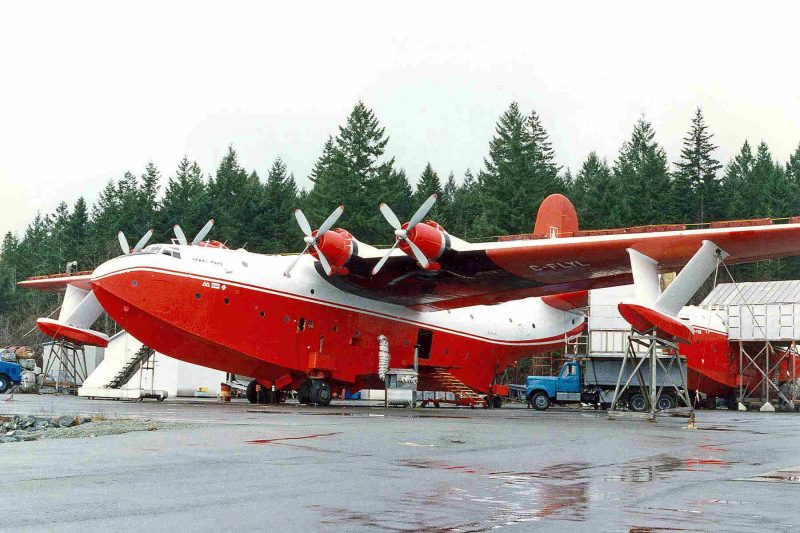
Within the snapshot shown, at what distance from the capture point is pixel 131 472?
10414mm

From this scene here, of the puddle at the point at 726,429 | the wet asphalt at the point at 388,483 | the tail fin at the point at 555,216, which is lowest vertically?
the wet asphalt at the point at 388,483

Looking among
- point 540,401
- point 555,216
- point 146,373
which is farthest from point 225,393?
point 555,216

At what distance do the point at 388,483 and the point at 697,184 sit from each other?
73.4 meters

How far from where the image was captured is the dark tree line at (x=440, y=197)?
243ft

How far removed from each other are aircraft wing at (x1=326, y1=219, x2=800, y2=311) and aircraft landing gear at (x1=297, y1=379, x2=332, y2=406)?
3.66 metres

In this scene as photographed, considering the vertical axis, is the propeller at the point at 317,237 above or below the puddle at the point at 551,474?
above

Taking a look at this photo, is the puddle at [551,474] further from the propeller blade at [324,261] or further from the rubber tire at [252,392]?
the rubber tire at [252,392]

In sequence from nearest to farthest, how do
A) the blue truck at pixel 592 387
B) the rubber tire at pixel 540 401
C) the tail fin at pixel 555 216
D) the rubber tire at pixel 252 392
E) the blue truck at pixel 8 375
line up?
the rubber tire at pixel 252 392
the blue truck at pixel 592 387
the rubber tire at pixel 540 401
the tail fin at pixel 555 216
the blue truck at pixel 8 375

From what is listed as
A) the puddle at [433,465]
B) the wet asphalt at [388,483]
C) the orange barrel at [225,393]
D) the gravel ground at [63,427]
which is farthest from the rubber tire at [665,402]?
the puddle at [433,465]

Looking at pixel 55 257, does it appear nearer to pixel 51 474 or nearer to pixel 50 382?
pixel 50 382

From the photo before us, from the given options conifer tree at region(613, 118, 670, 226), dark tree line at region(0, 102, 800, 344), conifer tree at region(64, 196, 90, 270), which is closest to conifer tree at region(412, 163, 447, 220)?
dark tree line at region(0, 102, 800, 344)

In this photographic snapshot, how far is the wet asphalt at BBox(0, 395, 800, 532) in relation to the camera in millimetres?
7484

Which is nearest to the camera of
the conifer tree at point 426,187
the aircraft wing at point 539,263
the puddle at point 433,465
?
the puddle at point 433,465

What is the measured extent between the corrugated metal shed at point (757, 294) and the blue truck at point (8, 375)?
36545 mm
